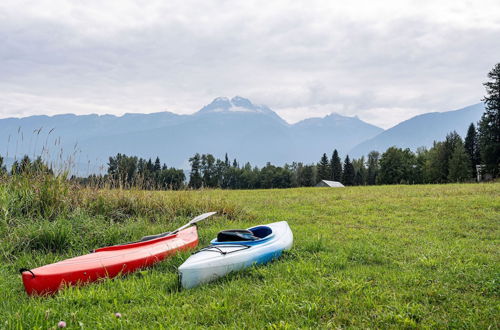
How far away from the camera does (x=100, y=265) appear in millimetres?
4742

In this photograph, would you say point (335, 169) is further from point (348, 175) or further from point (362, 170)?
point (362, 170)

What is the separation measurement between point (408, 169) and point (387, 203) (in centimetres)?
5393

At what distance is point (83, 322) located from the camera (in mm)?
3451

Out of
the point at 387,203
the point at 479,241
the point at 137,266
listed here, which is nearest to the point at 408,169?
the point at 387,203

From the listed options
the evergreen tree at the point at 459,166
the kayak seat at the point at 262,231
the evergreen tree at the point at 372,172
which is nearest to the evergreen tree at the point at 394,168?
the evergreen tree at the point at 459,166

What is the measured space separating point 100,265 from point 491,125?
44.1 meters

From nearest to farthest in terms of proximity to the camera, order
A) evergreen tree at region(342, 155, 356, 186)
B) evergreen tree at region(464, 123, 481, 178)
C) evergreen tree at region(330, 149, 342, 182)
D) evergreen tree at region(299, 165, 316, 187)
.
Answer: evergreen tree at region(464, 123, 481, 178)
evergreen tree at region(342, 155, 356, 186)
evergreen tree at region(330, 149, 342, 182)
evergreen tree at region(299, 165, 316, 187)

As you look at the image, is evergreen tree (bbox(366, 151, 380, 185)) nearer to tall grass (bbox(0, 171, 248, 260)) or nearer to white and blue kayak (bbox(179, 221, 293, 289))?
tall grass (bbox(0, 171, 248, 260))

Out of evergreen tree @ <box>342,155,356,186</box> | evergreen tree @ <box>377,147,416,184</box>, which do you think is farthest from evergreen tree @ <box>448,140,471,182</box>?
evergreen tree @ <box>342,155,356,186</box>

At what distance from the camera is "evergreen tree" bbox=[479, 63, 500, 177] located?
120 ft

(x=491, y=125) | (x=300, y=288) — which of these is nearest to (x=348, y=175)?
(x=491, y=125)

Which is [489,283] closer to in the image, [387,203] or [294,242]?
[294,242]

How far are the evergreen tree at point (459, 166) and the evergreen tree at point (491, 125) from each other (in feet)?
25.8

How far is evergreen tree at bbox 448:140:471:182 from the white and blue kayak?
48.4 metres
